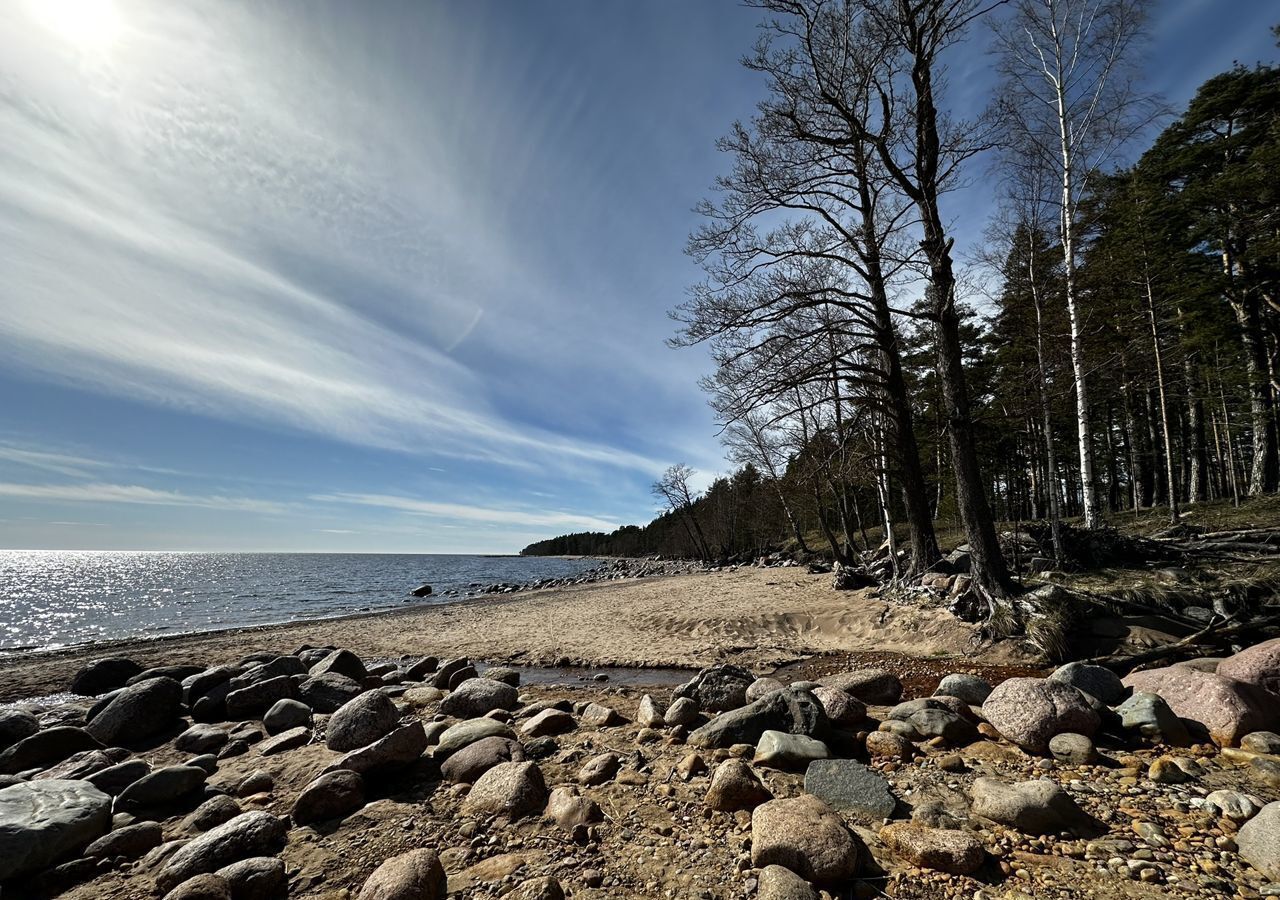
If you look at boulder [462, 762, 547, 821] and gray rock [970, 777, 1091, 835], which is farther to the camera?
boulder [462, 762, 547, 821]

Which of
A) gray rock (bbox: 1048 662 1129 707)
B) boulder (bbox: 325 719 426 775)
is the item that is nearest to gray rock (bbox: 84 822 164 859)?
boulder (bbox: 325 719 426 775)

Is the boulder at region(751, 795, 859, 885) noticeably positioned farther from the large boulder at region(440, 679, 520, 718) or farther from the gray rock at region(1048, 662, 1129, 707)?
the large boulder at region(440, 679, 520, 718)

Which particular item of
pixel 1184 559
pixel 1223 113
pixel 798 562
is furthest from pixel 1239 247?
pixel 798 562

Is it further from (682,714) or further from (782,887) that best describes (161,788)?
(782,887)

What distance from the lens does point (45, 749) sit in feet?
18.9

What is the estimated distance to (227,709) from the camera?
24.0 feet

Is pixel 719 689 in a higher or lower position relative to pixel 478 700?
higher

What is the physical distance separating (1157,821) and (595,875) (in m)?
3.23

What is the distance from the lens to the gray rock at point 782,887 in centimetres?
236

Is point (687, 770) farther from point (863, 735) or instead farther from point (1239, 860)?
point (1239, 860)

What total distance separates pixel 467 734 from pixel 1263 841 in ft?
18.0

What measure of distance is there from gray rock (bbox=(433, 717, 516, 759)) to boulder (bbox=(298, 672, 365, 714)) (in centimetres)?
331

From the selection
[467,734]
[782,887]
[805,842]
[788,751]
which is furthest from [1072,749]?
[467,734]

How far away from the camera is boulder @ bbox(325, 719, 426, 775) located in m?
4.23
